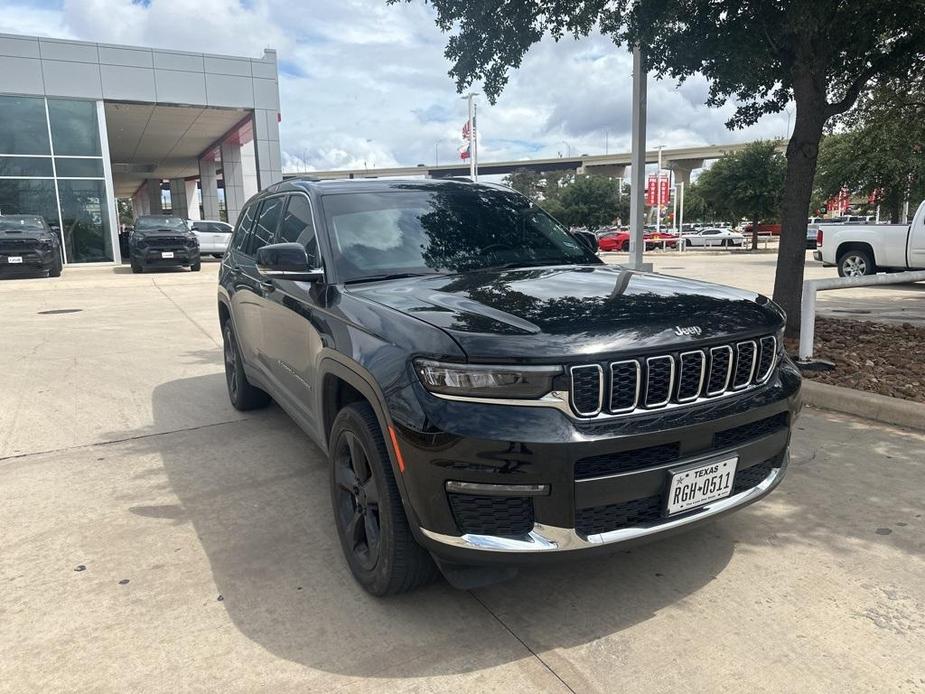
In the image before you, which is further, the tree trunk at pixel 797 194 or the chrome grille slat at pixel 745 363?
the tree trunk at pixel 797 194

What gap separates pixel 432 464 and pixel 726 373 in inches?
47.8

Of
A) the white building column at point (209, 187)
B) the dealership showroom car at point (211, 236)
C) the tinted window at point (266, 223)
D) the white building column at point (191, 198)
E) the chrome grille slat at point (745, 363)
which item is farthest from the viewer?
the white building column at point (191, 198)

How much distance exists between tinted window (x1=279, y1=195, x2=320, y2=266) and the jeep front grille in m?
1.73

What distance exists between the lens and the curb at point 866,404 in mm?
4887

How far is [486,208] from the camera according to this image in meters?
4.14

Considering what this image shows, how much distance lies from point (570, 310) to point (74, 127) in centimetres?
2666

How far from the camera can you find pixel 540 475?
91.1 inches

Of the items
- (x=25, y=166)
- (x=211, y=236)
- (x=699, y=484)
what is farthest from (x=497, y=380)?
(x=211, y=236)

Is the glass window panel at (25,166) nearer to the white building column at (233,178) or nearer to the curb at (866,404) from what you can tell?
the white building column at (233,178)

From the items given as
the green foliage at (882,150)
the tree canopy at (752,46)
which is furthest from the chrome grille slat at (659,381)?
the green foliage at (882,150)

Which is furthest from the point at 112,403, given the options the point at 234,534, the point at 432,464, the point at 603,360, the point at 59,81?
the point at 59,81

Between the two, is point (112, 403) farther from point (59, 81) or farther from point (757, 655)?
point (59, 81)

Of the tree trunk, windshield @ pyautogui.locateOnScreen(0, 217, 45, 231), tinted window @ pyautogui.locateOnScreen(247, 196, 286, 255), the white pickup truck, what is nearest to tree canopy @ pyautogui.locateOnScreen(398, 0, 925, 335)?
the tree trunk

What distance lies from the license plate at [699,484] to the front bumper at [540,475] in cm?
4
